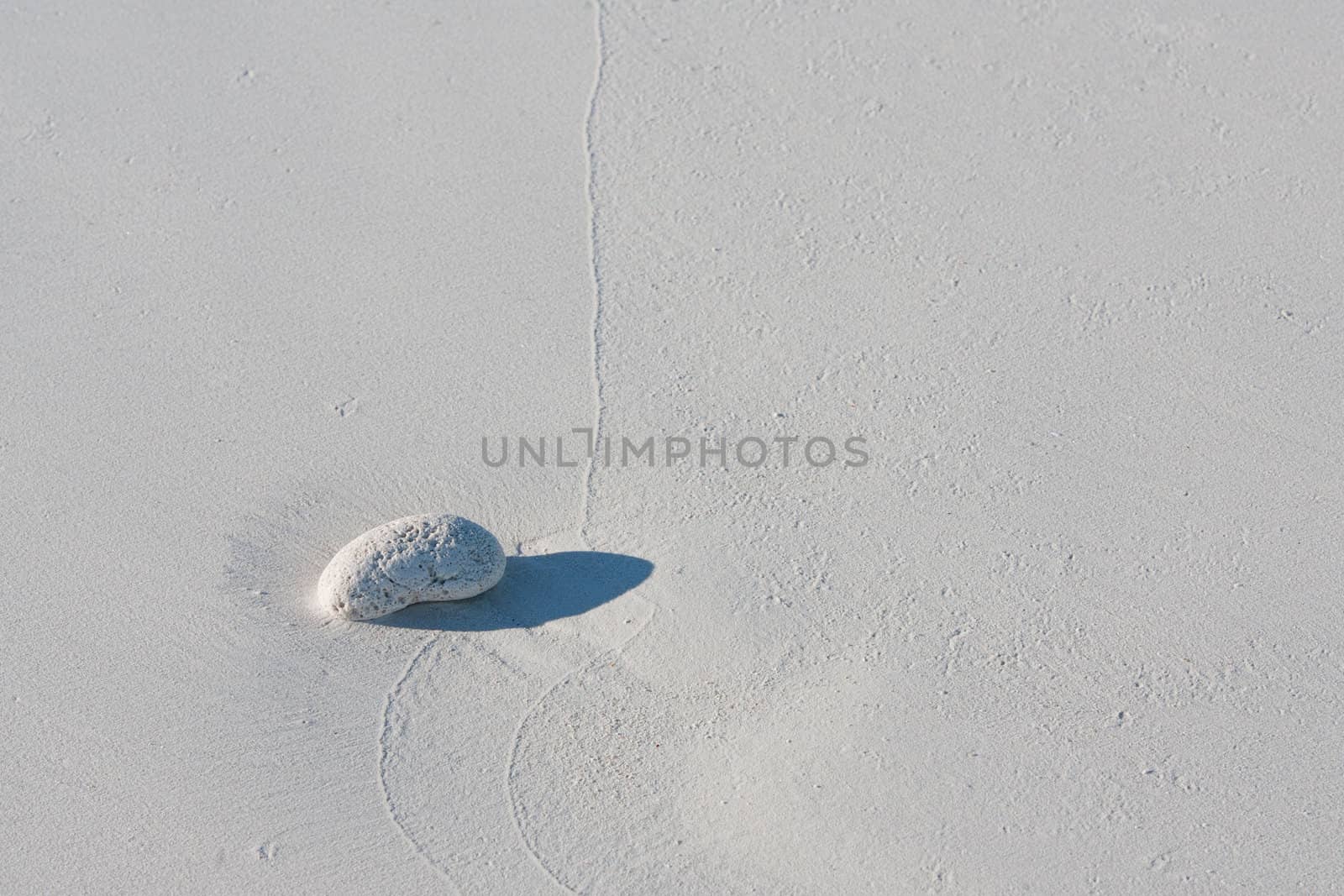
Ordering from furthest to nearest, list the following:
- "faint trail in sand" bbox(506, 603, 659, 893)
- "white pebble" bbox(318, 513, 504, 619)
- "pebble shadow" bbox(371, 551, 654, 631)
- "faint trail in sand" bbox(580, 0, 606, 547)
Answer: "faint trail in sand" bbox(580, 0, 606, 547)
"pebble shadow" bbox(371, 551, 654, 631)
"white pebble" bbox(318, 513, 504, 619)
"faint trail in sand" bbox(506, 603, 659, 893)

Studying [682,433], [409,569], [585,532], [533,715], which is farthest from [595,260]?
[533,715]

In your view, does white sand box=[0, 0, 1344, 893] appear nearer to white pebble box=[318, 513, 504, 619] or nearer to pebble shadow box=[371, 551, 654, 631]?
pebble shadow box=[371, 551, 654, 631]

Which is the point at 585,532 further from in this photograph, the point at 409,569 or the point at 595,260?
the point at 595,260

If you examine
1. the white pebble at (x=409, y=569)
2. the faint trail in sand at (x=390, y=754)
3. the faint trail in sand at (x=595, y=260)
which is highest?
the faint trail in sand at (x=595, y=260)

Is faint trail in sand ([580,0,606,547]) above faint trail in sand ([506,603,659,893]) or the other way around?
above

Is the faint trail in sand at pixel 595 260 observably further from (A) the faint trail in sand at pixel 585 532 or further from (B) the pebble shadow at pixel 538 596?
(B) the pebble shadow at pixel 538 596

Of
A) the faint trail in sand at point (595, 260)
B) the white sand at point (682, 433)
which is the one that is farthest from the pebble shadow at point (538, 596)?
the faint trail in sand at point (595, 260)

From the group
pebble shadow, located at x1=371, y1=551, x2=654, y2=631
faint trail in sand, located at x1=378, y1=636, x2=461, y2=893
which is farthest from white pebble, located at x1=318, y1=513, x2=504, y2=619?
faint trail in sand, located at x1=378, y1=636, x2=461, y2=893
